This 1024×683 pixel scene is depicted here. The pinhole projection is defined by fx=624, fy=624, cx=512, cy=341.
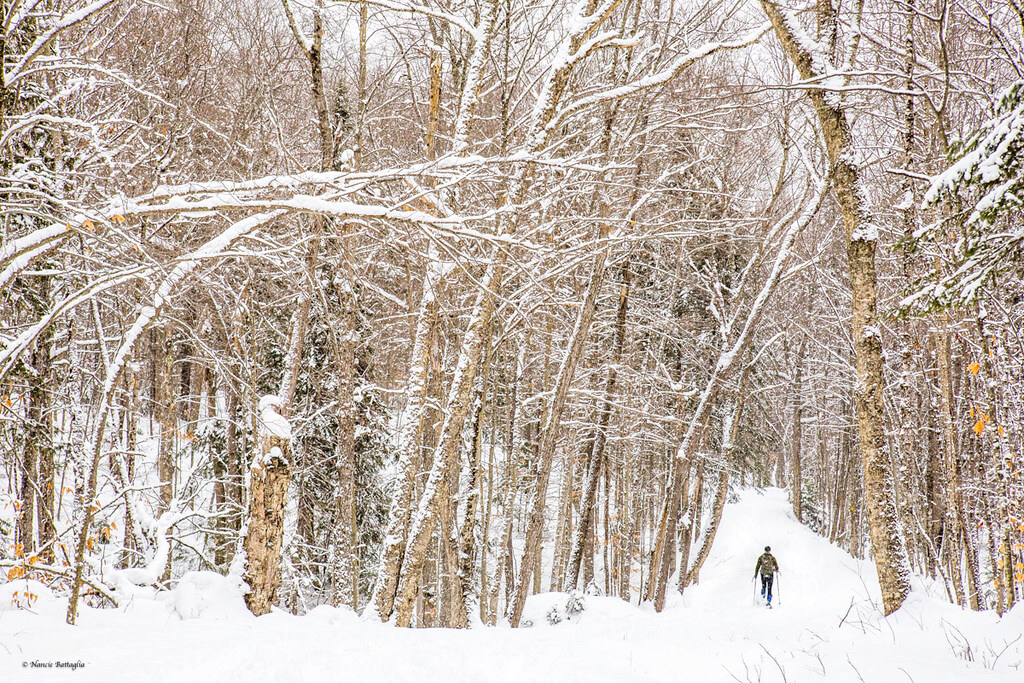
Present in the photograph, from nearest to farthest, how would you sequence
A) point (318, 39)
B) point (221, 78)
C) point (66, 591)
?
point (66, 591) < point (318, 39) < point (221, 78)

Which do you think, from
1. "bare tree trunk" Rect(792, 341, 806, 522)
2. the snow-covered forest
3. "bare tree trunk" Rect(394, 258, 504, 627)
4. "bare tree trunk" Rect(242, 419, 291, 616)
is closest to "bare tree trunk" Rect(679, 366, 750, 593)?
the snow-covered forest

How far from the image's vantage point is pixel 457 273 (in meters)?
7.46

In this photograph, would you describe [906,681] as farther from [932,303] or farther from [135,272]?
[135,272]

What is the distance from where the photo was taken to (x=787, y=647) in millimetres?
5398

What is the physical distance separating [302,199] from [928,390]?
13.6 meters

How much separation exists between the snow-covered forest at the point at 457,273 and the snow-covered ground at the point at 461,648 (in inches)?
2.5

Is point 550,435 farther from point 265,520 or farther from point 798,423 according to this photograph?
point 798,423

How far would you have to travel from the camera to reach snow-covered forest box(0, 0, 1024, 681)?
4.46m

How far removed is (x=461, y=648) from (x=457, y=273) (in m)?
4.08

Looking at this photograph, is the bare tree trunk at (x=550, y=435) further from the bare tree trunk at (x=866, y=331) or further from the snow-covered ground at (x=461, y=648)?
the bare tree trunk at (x=866, y=331)

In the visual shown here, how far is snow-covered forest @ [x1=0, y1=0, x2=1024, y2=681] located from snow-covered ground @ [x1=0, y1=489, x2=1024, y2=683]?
64mm

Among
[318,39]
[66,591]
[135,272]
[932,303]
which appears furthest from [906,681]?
[318,39]

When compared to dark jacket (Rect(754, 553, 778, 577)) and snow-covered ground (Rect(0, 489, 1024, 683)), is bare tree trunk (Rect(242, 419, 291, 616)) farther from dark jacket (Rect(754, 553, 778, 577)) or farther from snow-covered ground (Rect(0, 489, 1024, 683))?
dark jacket (Rect(754, 553, 778, 577))

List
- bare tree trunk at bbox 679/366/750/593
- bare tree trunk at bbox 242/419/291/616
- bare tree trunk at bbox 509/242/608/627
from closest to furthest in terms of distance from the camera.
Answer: bare tree trunk at bbox 242/419/291/616
bare tree trunk at bbox 509/242/608/627
bare tree trunk at bbox 679/366/750/593
